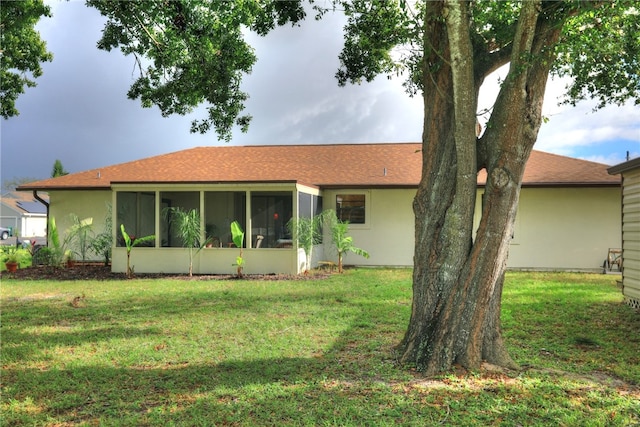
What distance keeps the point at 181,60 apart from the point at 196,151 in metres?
12.4

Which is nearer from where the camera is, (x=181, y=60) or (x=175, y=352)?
(x=175, y=352)

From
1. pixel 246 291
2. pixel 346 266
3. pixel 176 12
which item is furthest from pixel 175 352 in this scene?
pixel 346 266

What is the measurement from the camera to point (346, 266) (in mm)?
18516

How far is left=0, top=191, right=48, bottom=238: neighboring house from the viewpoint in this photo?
176 ft

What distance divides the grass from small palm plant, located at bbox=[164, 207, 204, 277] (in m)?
3.85

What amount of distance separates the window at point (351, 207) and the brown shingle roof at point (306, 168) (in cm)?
66

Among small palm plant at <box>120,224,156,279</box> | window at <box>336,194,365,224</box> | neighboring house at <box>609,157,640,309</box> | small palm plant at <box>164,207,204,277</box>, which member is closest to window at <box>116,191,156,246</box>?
small palm plant at <box>120,224,156,279</box>

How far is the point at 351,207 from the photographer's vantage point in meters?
18.6

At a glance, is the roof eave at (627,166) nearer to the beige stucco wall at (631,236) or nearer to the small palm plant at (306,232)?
the beige stucco wall at (631,236)

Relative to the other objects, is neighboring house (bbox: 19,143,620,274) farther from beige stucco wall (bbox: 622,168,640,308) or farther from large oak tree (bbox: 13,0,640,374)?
large oak tree (bbox: 13,0,640,374)

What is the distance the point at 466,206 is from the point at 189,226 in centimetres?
1059

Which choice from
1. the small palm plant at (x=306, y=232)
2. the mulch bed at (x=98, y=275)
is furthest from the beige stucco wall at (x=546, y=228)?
the mulch bed at (x=98, y=275)

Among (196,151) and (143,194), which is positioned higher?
(196,151)

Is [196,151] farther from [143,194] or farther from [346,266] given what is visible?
[346,266]
